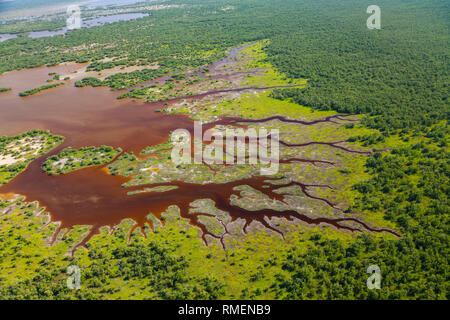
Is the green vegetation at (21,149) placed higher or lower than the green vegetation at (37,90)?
lower

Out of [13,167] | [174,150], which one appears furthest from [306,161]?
[13,167]

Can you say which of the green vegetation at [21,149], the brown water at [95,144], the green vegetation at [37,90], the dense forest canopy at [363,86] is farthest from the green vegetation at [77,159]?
the green vegetation at [37,90]

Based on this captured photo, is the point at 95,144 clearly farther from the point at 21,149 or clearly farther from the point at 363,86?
the point at 363,86

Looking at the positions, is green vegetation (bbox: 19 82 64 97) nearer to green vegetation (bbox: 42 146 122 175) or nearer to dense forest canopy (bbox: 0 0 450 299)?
dense forest canopy (bbox: 0 0 450 299)

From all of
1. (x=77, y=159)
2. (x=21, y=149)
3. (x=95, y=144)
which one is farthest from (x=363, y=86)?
(x=21, y=149)

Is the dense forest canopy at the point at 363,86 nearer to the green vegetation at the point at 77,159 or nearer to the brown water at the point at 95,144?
the brown water at the point at 95,144
